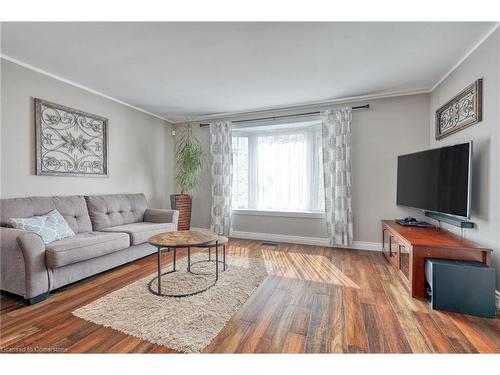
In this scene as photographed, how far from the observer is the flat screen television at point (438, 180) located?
2.14m

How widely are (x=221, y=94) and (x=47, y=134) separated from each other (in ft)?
7.27

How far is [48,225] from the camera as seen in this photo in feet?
7.54

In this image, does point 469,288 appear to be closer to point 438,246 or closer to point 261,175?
point 438,246

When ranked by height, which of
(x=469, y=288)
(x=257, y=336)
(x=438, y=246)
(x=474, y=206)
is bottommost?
(x=257, y=336)

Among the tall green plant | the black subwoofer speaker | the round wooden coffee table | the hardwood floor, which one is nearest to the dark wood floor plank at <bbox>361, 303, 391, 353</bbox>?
the hardwood floor

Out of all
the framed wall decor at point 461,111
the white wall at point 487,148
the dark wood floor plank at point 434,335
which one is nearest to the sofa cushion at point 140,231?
the dark wood floor plank at point 434,335

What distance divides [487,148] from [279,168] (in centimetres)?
273

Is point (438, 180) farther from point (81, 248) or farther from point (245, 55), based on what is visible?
point (81, 248)

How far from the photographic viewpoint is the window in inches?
159

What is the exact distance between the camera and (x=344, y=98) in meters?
3.50

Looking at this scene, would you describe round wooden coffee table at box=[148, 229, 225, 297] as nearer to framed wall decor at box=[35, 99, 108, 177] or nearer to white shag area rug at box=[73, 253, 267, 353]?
white shag area rug at box=[73, 253, 267, 353]

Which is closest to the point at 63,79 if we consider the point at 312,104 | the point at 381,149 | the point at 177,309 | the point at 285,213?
the point at 177,309
